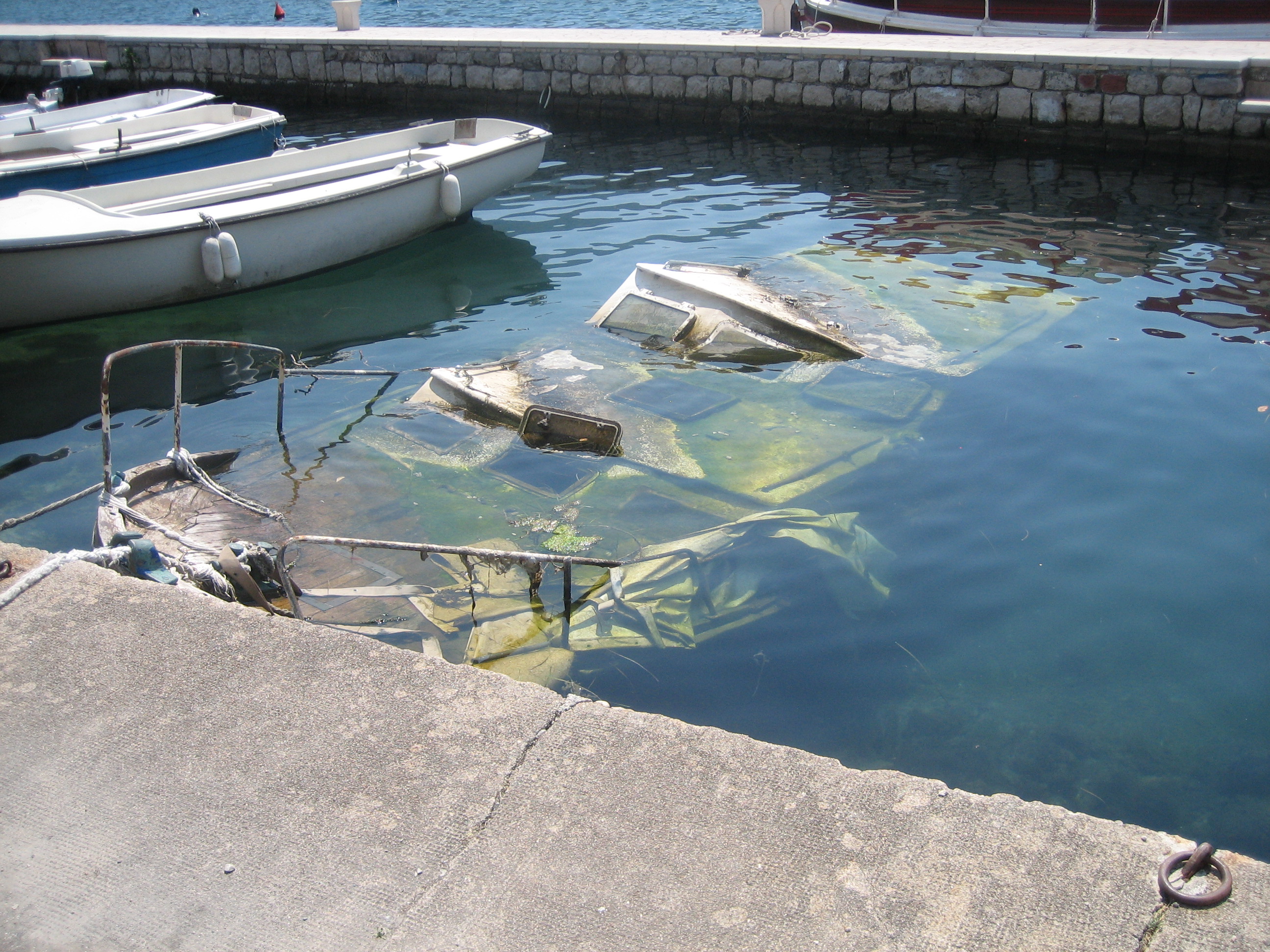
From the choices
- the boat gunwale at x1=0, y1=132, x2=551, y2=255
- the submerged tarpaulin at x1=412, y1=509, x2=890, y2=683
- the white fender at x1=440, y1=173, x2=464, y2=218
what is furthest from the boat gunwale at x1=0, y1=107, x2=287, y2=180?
the submerged tarpaulin at x1=412, y1=509, x2=890, y2=683

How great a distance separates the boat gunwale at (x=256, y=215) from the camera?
27.0 ft

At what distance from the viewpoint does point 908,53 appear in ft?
46.4

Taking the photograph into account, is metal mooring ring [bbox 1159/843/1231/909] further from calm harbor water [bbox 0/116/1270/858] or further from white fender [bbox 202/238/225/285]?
white fender [bbox 202/238/225/285]

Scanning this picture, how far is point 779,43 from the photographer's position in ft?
50.2

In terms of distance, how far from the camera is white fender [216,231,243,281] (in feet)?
29.3

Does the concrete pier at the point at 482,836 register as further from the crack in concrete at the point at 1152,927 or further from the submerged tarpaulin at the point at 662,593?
the submerged tarpaulin at the point at 662,593

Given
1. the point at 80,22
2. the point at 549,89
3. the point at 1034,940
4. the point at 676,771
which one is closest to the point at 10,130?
the point at 549,89

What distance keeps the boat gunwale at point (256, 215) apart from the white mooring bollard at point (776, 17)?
281 inches

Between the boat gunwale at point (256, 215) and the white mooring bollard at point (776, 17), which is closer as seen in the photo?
the boat gunwale at point (256, 215)

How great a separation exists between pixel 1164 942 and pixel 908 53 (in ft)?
47.6

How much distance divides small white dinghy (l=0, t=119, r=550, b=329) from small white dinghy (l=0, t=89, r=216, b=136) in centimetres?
387

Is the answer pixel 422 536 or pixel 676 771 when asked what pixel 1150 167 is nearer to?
pixel 422 536

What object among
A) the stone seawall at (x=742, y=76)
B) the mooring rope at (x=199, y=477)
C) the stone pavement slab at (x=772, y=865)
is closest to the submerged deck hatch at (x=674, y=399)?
the mooring rope at (x=199, y=477)

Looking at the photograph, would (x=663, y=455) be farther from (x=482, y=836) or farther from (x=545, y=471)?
(x=482, y=836)
